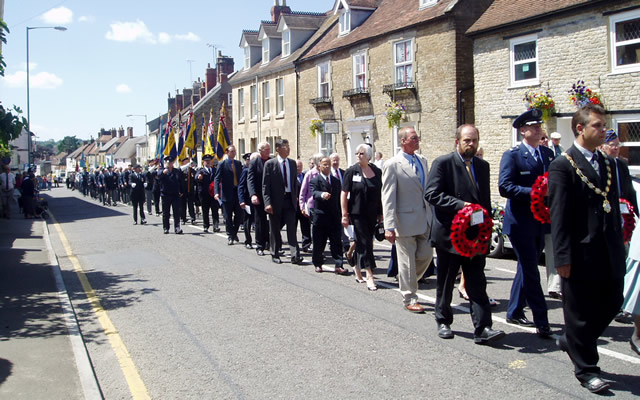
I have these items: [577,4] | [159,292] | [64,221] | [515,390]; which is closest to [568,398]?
[515,390]

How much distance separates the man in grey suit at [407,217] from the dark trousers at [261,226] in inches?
194

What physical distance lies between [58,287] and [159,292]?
148cm

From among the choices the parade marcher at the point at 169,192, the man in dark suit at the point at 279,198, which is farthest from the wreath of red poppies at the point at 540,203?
the parade marcher at the point at 169,192

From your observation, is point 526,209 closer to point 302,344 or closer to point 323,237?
point 302,344

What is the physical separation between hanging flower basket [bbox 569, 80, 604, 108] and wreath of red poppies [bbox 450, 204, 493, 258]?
12.2 m

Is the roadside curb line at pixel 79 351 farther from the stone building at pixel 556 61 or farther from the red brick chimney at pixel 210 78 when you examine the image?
the red brick chimney at pixel 210 78

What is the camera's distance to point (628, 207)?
4.93 metres

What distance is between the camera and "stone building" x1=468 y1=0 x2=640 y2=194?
15.8 meters

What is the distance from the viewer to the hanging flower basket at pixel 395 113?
22547 mm

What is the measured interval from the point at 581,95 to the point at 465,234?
12784 millimetres

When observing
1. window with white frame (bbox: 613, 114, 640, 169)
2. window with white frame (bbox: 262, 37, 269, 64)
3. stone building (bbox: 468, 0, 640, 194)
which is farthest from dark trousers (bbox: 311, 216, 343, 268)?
window with white frame (bbox: 262, 37, 269, 64)

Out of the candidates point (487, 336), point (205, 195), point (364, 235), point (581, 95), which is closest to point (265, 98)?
point (205, 195)

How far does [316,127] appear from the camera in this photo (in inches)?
1139

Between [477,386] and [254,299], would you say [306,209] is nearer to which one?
[254,299]
